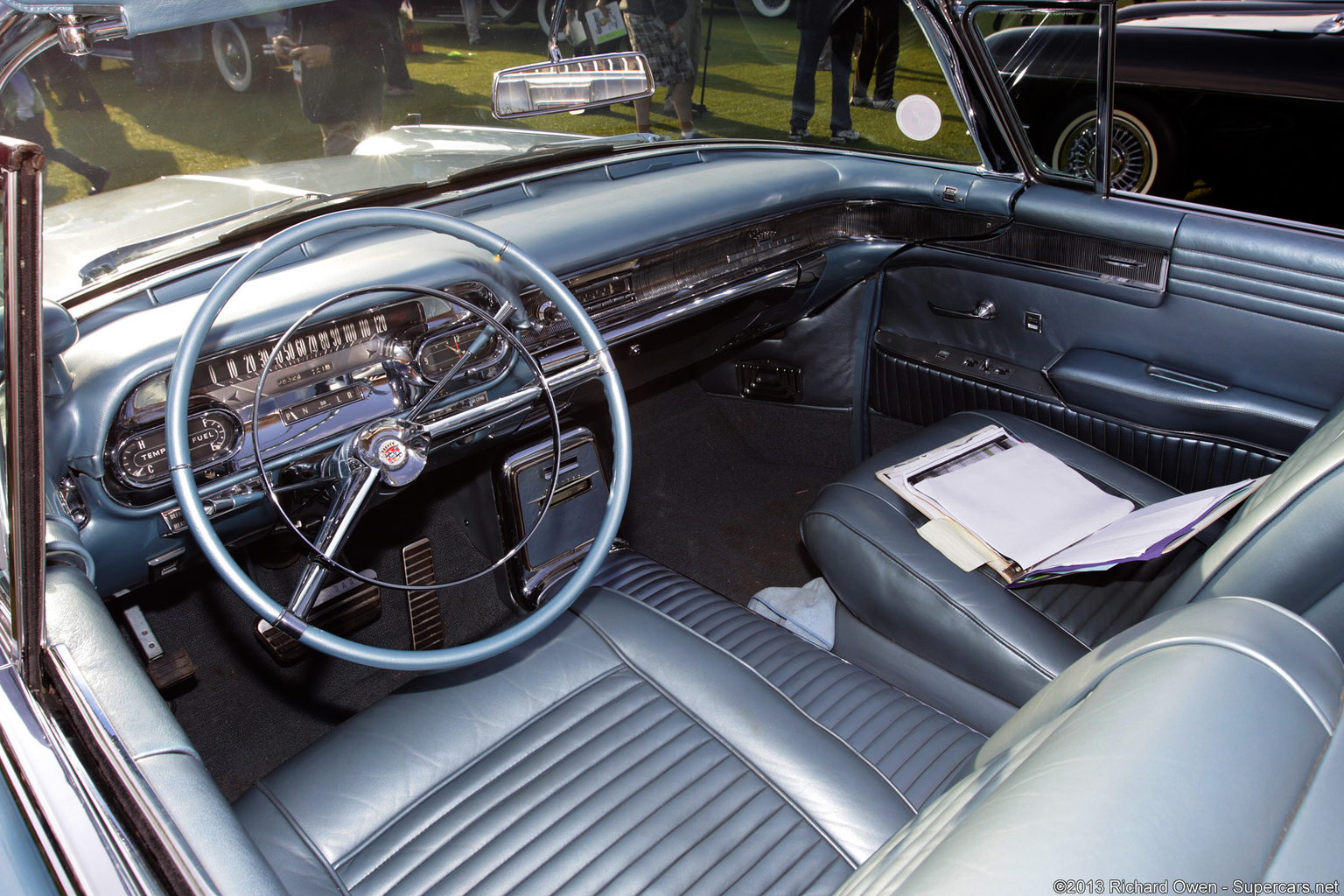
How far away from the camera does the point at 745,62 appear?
2182 mm

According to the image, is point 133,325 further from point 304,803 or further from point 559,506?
point 559,506

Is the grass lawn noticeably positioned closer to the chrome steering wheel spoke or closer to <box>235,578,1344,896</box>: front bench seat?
the chrome steering wheel spoke

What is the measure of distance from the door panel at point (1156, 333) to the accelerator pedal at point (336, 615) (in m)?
1.58

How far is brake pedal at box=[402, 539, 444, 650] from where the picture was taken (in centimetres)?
224

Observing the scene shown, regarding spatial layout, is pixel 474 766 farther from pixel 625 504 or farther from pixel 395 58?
pixel 395 58

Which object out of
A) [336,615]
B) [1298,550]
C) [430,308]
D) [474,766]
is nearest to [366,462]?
[430,308]

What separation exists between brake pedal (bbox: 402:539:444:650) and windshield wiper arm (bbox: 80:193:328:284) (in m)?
0.94

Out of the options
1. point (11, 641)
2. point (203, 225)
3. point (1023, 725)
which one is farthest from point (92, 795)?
point (203, 225)

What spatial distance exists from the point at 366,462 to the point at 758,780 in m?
0.73

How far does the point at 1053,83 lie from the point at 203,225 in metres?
2.02

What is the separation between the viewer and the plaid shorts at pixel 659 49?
6.44 feet

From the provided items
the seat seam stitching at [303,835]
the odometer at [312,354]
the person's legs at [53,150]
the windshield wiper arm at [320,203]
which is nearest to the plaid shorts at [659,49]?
the windshield wiper arm at [320,203]

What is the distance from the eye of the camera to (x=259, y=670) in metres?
2.12

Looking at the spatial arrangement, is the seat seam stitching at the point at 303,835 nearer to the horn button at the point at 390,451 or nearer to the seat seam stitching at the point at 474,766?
the seat seam stitching at the point at 474,766
